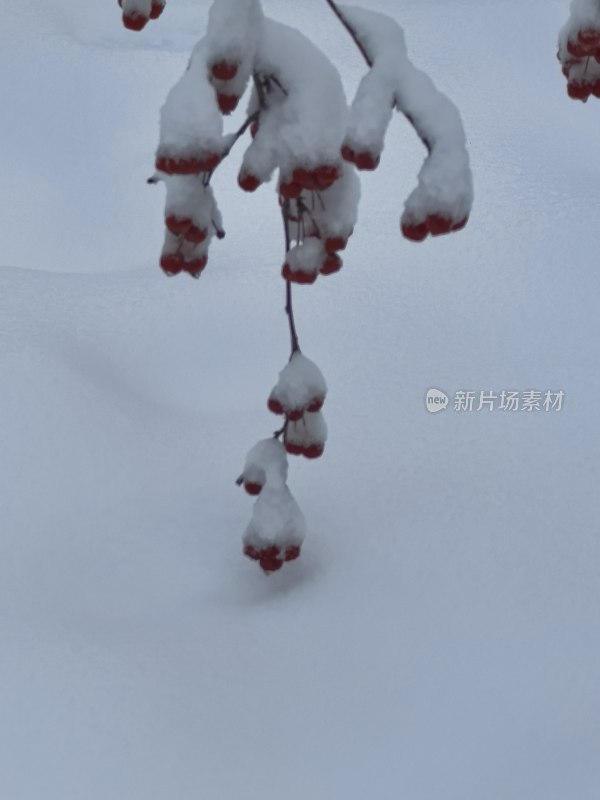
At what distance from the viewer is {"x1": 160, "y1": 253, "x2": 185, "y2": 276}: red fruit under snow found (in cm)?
113

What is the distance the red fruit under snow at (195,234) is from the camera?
1.09 metres

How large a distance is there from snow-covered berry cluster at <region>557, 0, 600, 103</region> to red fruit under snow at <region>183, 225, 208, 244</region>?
406 millimetres

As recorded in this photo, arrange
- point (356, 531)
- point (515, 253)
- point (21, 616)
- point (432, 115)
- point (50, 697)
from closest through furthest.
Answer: point (432, 115)
point (50, 697)
point (21, 616)
point (356, 531)
point (515, 253)

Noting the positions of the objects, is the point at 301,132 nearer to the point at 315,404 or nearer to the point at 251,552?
the point at 315,404

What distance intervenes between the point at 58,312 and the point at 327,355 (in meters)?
0.52

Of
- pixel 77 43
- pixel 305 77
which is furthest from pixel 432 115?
pixel 77 43

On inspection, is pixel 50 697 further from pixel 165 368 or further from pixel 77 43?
pixel 77 43

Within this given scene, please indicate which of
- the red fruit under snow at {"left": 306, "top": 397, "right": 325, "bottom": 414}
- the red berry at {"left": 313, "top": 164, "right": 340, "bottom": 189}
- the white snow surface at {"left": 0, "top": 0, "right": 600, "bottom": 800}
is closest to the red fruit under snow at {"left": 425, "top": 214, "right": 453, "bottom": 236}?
the red berry at {"left": 313, "top": 164, "right": 340, "bottom": 189}

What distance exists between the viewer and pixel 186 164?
38.2 inches

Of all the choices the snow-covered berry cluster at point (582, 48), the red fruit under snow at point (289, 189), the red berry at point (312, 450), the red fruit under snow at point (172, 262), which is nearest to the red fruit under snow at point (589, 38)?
the snow-covered berry cluster at point (582, 48)

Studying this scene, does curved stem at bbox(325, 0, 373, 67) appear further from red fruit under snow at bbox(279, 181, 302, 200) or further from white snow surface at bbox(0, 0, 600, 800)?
white snow surface at bbox(0, 0, 600, 800)

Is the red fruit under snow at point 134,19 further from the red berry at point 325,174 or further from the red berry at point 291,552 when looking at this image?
the red berry at point 291,552

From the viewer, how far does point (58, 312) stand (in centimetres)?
234

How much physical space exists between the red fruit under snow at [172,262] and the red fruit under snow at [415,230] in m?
0.25
